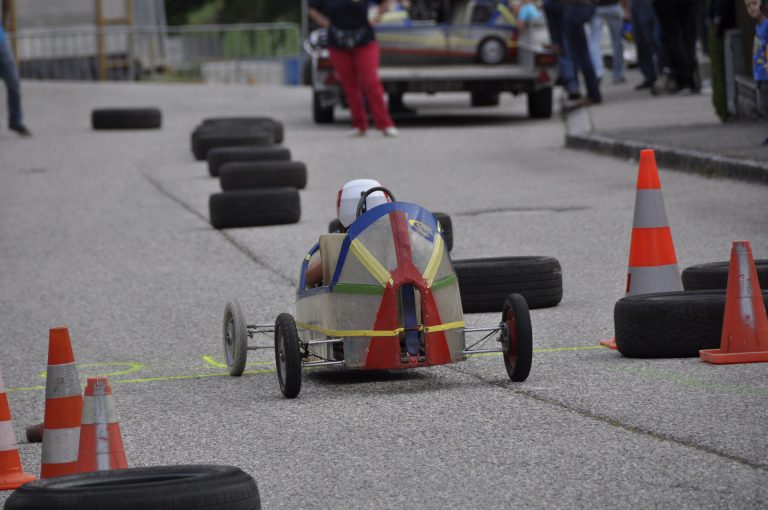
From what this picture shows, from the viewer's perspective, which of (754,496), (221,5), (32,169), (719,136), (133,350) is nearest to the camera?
(754,496)

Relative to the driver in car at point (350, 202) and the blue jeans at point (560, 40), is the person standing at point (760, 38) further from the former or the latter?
the driver in car at point (350, 202)

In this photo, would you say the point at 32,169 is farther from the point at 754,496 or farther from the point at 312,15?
the point at 754,496

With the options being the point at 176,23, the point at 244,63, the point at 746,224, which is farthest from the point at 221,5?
the point at 746,224

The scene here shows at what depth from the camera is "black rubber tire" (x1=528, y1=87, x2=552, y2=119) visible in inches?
775

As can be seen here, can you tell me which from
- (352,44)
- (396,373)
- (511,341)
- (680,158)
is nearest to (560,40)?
(352,44)

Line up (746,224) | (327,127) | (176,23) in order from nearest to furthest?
(746,224) → (327,127) → (176,23)

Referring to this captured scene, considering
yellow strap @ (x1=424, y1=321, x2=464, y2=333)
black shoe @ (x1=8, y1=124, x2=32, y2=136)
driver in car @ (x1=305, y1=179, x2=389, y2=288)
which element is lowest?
black shoe @ (x1=8, y1=124, x2=32, y2=136)

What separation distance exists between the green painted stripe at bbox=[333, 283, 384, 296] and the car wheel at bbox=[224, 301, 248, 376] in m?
0.54

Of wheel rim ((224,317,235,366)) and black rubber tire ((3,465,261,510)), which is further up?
black rubber tire ((3,465,261,510))

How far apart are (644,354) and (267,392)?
1.64 metres

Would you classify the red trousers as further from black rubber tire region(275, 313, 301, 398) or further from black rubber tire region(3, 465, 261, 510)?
black rubber tire region(3, 465, 261, 510)

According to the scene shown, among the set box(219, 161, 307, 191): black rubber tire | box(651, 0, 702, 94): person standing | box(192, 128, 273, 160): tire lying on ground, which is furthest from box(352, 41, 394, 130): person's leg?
box(219, 161, 307, 191): black rubber tire

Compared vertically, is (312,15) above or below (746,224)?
above

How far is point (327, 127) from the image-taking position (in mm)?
19797
